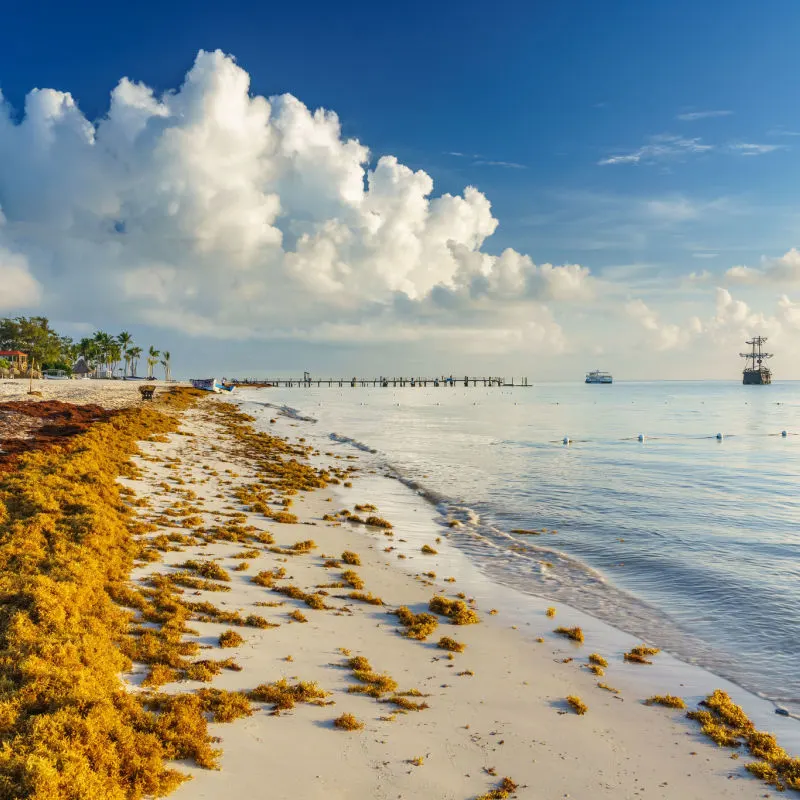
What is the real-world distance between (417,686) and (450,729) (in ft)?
4.32

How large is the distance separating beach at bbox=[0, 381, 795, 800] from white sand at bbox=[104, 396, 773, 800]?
29 millimetres

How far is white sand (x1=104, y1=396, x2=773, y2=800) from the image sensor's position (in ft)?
23.4

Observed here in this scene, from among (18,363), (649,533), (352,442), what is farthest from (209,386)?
(649,533)

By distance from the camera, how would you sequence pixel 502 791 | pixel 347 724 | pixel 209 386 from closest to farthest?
pixel 502 791, pixel 347 724, pixel 209 386

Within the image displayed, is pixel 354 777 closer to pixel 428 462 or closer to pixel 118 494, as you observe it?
pixel 118 494

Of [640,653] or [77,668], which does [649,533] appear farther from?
[77,668]

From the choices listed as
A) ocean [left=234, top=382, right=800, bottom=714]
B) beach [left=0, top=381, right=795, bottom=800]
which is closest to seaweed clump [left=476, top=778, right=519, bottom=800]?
beach [left=0, top=381, right=795, bottom=800]

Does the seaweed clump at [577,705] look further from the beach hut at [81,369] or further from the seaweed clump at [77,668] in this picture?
the beach hut at [81,369]

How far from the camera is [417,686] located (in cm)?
951

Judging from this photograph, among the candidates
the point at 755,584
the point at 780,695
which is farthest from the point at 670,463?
the point at 780,695

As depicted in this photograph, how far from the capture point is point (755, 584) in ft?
54.9

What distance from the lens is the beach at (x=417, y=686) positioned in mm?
7289

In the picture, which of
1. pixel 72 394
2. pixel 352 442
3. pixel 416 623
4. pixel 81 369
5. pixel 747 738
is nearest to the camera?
pixel 747 738

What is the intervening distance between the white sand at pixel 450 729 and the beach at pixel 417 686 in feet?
0.09
